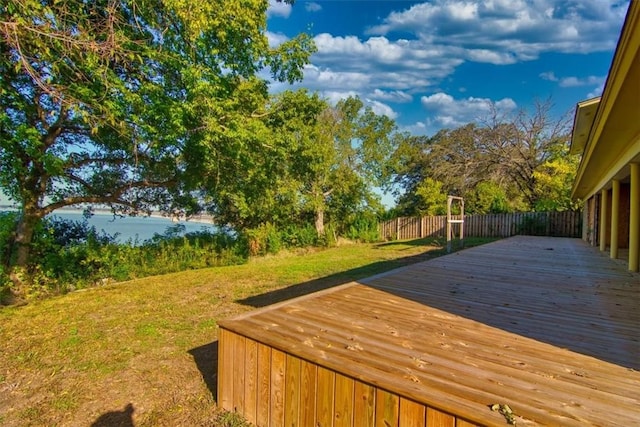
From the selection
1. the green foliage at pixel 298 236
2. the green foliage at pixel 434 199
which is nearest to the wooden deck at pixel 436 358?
the green foliage at pixel 298 236

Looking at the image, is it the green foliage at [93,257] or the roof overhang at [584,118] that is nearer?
the roof overhang at [584,118]

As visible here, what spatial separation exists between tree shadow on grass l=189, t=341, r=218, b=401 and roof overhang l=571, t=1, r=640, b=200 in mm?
3649

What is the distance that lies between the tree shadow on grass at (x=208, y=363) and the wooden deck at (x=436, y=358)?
37 centimetres

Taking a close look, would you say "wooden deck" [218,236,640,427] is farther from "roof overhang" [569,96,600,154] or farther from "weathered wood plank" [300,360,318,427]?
"roof overhang" [569,96,600,154]

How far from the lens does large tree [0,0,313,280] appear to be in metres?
4.71

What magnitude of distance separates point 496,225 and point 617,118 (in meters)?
10.9

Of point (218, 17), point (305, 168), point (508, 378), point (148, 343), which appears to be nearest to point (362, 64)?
point (305, 168)

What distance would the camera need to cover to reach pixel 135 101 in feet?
17.1

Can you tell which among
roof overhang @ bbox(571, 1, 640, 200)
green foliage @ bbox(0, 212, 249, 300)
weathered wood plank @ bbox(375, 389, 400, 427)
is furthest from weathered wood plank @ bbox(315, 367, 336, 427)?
green foliage @ bbox(0, 212, 249, 300)

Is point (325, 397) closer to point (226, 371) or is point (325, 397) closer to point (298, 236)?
point (226, 371)

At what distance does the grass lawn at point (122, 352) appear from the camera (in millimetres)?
2420

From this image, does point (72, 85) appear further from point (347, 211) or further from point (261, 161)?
point (347, 211)

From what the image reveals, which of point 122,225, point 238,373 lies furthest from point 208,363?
point 122,225

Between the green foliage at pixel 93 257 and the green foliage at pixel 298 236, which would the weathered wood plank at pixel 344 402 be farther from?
the green foliage at pixel 298 236
